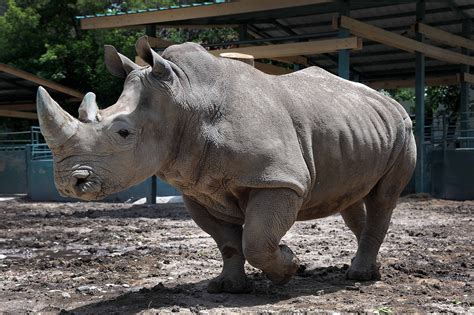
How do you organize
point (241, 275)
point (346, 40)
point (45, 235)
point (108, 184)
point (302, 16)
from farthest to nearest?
point (302, 16) < point (346, 40) < point (45, 235) < point (241, 275) < point (108, 184)

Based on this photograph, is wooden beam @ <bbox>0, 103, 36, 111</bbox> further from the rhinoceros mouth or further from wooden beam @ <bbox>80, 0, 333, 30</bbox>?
the rhinoceros mouth

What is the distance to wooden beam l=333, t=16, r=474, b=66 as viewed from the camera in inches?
469

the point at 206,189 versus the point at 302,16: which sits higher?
the point at 302,16

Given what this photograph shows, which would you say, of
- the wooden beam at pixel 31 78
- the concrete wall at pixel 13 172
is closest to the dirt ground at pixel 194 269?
the wooden beam at pixel 31 78

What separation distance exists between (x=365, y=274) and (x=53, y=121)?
2845mm

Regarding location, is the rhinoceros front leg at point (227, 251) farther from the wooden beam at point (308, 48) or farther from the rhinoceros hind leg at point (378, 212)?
the wooden beam at point (308, 48)

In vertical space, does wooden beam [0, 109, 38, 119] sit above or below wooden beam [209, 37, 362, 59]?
below

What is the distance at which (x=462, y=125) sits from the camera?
17828 mm

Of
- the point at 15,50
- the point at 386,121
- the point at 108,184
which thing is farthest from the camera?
the point at 15,50

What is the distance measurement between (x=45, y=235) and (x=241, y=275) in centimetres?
538

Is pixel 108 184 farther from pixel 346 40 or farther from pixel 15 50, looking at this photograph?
pixel 15 50

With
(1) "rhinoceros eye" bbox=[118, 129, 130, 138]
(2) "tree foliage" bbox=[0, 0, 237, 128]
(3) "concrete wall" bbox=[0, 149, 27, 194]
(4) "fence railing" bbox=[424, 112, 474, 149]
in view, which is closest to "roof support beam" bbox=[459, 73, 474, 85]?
(4) "fence railing" bbox=[424, 112, 474, 149]

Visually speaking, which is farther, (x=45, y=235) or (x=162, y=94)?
(x=45, y=235)

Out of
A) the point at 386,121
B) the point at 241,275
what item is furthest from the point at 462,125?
the point at 241,275
